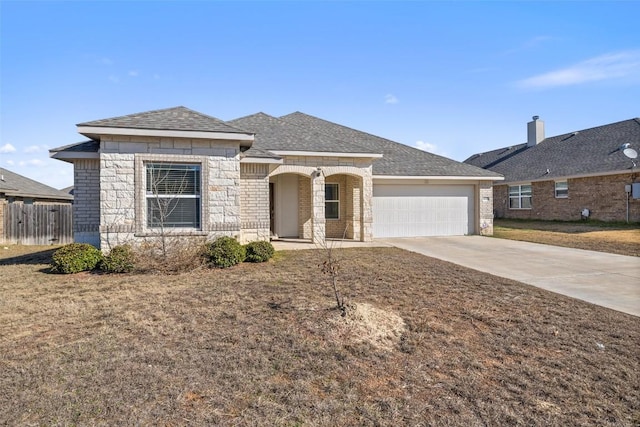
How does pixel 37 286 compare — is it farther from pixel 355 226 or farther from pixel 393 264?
pixel 355 226

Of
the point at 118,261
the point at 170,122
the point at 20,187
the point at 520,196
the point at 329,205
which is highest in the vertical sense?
the point at 170,122

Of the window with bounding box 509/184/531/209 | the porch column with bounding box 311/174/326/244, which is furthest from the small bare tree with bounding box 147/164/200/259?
the window with bounding box 509/184/531/209

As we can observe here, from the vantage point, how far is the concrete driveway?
281 inches

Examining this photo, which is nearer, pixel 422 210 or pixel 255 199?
pixel 255 199

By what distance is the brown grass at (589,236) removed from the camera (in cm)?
1323

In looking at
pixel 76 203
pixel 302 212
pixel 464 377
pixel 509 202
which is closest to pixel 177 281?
pixel 76 203

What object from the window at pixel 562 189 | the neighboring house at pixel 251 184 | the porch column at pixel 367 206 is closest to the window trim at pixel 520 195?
the window at pixel 562 189

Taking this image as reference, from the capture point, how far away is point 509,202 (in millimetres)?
27234

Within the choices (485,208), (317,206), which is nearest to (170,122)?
(317,206)

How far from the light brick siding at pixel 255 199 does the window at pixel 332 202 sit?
181 inches

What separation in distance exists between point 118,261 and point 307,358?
635 cm

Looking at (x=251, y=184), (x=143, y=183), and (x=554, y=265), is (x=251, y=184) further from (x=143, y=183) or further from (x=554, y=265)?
(x=554, y=265)

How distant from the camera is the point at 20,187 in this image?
2020 centimetres

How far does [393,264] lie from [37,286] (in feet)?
26.4
